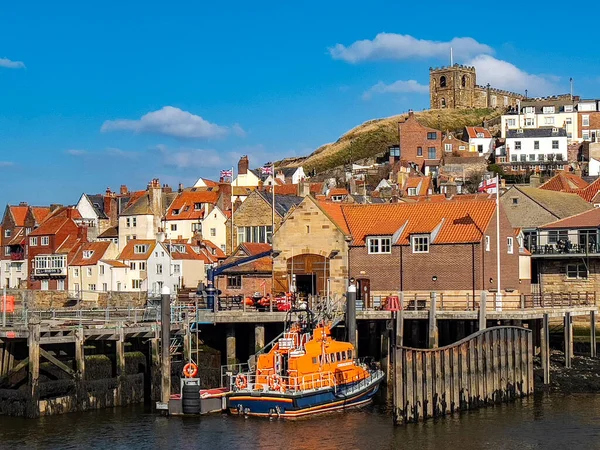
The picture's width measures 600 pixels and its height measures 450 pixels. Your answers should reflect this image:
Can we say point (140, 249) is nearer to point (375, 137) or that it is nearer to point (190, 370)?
point (190, 370)

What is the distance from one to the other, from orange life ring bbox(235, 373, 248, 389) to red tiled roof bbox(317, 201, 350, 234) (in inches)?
630

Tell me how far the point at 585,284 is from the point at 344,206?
14.8 m

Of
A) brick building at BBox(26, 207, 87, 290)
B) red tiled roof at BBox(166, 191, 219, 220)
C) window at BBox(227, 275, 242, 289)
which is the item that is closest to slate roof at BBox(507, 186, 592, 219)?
window at BBox(227, 275, 242, 289)

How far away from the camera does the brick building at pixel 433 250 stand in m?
49.7

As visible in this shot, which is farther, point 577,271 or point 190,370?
point 577,271

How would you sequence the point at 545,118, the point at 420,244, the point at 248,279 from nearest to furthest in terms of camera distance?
the point at 420,244 < the point at 248,279 < the point at 545,118

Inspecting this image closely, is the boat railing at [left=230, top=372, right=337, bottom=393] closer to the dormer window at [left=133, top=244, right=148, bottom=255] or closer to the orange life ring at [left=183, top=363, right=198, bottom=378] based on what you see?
the orange life ring at [left=183, top=363, right=198, bottom=378]

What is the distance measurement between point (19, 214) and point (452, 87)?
86.0 metres

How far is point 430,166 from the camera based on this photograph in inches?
4751

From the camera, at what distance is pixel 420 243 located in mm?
50781

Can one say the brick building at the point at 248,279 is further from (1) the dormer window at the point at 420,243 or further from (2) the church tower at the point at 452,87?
(2) the church tower at the point at 452,87

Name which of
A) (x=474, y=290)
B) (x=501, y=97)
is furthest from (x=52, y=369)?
(x=501, y=97)

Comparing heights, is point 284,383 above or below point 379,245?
below

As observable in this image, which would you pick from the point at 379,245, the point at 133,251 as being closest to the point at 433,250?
the point at 379,245
